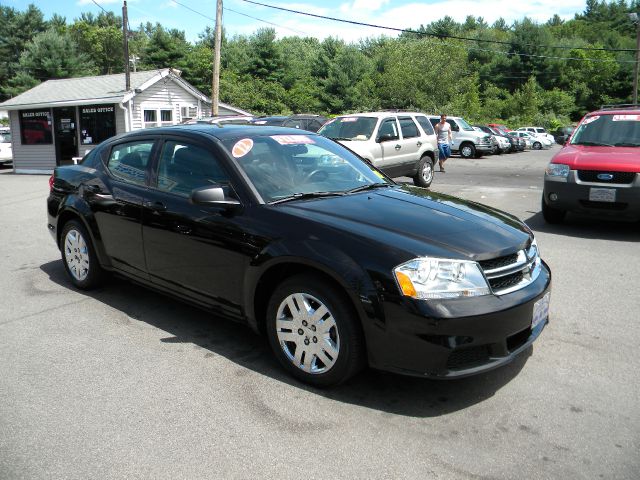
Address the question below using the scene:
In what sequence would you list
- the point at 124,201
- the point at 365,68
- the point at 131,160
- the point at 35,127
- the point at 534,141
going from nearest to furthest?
the point at 124,201 → the point at 131,160 → the point at 35,127 → the point at 534,141 → the point at 365,68

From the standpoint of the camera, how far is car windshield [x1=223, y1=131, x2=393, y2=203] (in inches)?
157

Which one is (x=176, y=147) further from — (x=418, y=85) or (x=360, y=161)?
(x=418, y=85)

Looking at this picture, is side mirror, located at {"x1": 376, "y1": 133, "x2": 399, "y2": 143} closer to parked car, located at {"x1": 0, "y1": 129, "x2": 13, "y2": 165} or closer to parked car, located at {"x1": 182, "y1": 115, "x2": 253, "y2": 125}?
parked car, located at {"x1": 182, "y1": 115, "x2": 253, "y2": 125}

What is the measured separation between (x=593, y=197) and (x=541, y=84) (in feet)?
244

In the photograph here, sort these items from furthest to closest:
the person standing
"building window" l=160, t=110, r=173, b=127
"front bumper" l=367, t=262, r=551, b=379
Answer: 1. "building window" l=160, t=110, r=173, b=127
2. the person standing
3. "front bumper" l=367, t=262, r=551, b=379

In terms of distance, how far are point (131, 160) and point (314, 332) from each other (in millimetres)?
2477

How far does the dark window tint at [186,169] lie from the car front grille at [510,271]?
1.87 m

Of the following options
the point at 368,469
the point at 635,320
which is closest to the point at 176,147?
the point at 368,469

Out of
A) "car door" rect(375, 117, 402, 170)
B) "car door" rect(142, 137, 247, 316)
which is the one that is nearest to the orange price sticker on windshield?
"car door" rect(142, 137, 247, 316)

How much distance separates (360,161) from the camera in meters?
4.88

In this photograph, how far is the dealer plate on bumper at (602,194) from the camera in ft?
25.2

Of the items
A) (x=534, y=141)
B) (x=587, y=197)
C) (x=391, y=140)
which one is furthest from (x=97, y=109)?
(x=534, y=141)

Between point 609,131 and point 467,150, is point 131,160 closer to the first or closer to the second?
point 609,131

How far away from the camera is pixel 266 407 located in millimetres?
3287
